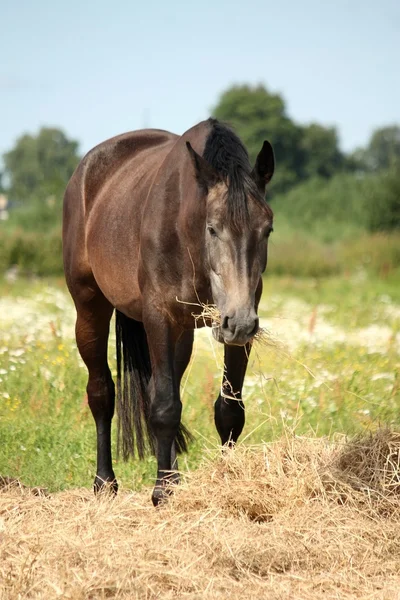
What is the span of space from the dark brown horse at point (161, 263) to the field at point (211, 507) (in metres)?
0.26

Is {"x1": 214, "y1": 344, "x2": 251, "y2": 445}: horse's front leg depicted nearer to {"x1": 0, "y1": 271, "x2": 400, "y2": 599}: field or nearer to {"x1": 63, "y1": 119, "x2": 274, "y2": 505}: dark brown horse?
{"x1": 63, "y1": 119, "x2": 274, "y2": 505}: dark brown horse

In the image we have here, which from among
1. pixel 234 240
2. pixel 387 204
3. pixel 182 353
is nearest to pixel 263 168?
pixel 234 240

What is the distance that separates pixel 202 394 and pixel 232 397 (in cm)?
239

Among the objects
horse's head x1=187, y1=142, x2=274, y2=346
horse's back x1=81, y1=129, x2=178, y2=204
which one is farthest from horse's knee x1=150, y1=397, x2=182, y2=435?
horse's back x1=81, y1=129, x2=178, y2=204

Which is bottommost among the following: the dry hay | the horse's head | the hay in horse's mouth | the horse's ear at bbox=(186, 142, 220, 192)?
the dry hay

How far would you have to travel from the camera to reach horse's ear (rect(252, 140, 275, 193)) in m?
4.76

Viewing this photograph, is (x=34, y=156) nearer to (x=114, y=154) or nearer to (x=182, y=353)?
(x=114, y=154)

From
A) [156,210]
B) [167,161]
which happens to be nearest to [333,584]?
[156,210]

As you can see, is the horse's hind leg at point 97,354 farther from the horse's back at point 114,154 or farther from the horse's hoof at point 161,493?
the horse's hoof at point 161,493

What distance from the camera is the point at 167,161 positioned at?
5355 mm

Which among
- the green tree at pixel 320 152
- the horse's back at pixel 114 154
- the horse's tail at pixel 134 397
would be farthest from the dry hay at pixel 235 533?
the green tree at pixel 320 152

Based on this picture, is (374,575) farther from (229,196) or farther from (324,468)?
(229,196)

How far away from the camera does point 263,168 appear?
15.8 ft

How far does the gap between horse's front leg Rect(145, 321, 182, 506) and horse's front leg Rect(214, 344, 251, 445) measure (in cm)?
32
